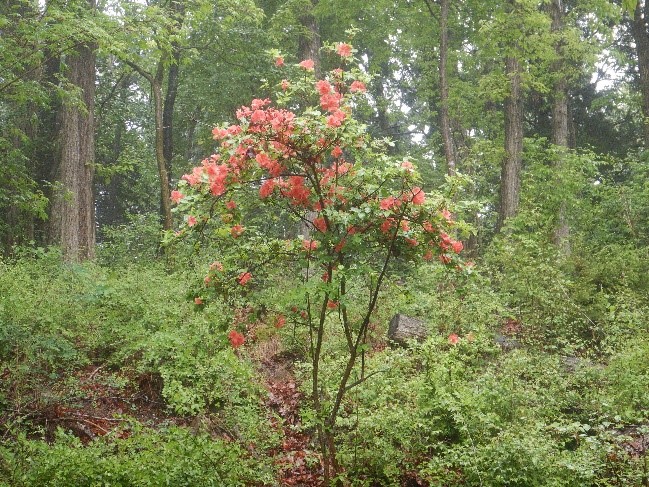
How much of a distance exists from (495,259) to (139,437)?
7785mm

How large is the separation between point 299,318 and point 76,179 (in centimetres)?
840

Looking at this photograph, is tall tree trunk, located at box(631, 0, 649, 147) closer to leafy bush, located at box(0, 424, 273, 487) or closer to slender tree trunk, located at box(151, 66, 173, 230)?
slender tree trunk, located at box(151, 66, 173, 230)

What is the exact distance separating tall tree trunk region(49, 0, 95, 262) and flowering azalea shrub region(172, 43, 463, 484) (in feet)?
25.4

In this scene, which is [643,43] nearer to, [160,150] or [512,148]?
[512,148]

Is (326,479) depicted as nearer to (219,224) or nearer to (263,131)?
(219,224)

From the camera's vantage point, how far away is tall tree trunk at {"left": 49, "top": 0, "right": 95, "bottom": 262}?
12125 millimetres

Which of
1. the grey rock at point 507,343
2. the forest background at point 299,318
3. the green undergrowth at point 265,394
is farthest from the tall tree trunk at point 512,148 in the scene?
the grey rock at point 507,343

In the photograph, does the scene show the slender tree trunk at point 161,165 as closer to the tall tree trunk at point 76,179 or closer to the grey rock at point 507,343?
the tall tree trunk at point 76,179

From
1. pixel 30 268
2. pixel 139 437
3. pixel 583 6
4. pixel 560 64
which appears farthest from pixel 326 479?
pixel 560 64

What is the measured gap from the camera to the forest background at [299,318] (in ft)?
15.9

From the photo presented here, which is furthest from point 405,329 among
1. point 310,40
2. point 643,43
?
point 643,43

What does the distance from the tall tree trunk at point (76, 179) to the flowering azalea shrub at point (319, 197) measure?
7.74 metres

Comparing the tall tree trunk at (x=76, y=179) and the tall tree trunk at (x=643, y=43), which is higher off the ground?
the tall tree trunk at (x=643, y=43)

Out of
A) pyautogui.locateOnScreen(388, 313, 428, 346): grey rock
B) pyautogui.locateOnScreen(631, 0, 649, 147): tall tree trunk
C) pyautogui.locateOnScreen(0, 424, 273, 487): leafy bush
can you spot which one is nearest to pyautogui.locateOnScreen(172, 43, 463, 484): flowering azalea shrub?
pyautogui.locateOnScreen(0, 424, 273, 487): leafy bush
